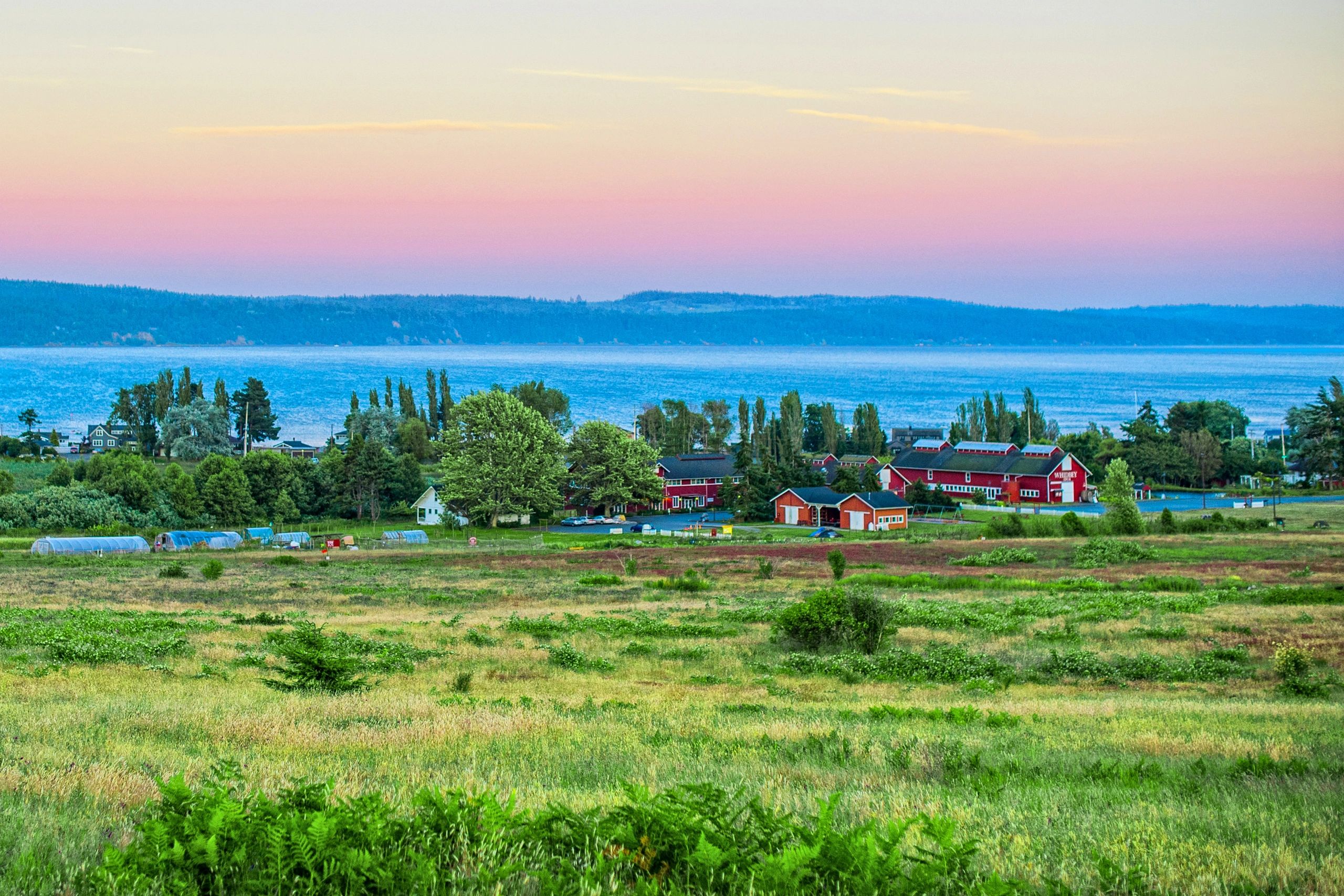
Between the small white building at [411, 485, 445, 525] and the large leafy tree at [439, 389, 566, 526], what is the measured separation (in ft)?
7.15

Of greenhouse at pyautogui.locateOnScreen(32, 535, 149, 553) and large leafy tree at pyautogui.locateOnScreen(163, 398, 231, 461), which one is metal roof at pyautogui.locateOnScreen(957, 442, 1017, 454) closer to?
greenhouse at pyautogui.locateOnScreen(32, 535, 149, 553)

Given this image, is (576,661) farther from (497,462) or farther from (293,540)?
(497,462)

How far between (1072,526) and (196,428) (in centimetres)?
9124

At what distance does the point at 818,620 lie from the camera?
22531 mm

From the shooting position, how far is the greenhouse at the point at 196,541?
2377 inches

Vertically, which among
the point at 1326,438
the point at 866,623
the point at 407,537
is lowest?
the point at 407,537

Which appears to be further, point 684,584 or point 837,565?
point 837,565

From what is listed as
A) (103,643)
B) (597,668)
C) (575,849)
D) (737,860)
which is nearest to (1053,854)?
(737,860)

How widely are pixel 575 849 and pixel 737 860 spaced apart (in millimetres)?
974

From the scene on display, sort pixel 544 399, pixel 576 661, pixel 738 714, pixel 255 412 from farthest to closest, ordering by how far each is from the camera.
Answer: pixel 255 412 < pixel 544 399 < pixel 576 661 < pixel 738 714

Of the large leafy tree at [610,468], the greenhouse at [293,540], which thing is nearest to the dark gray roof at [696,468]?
the large leafy tree at [610,468]

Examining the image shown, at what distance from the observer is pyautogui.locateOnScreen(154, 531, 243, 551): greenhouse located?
60375 millimetres

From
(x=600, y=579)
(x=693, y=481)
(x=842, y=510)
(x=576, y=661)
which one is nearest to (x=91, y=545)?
(x=600, y=579)

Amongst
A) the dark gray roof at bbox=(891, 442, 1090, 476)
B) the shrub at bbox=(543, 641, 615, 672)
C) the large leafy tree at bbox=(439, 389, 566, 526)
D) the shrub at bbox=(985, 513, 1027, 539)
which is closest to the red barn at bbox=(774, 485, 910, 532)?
the shrub at bbox=(985, 513, 1027, 539)
